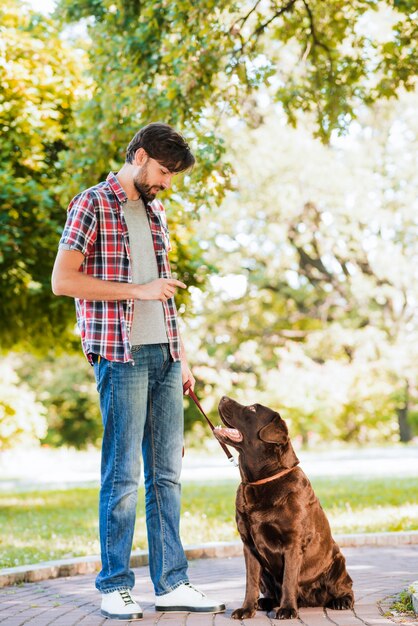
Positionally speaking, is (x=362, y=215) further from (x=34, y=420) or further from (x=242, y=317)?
(x=34, y=420)

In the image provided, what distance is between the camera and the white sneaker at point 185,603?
4.80 metres

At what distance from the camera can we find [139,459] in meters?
4.73

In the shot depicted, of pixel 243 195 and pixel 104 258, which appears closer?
pixel 104 258

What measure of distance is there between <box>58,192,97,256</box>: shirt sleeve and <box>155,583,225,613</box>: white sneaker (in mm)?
1819

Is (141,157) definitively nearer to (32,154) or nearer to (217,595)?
(217,595)

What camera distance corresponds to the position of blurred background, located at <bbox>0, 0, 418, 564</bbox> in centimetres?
962

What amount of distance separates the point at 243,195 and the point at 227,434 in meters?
23.7

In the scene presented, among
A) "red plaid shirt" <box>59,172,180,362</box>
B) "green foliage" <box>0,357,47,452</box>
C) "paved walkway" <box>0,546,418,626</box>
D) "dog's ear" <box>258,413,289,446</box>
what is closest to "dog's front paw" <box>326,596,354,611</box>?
"paved walkway" <box>0,546,418,626</box>

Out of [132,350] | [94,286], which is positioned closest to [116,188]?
[94,286]

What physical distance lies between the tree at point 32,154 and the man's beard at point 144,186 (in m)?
6.84

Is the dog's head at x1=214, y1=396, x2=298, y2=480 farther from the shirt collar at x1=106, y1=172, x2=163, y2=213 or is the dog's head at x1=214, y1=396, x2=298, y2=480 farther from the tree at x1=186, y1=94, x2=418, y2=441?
the tree at x1=186, y1=94, x2=418, y2=441

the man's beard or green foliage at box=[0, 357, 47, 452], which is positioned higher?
green foliage at box=[0, 357, 47, 452]

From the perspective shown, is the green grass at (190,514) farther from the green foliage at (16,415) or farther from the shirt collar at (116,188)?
the green foliage at (16,415)

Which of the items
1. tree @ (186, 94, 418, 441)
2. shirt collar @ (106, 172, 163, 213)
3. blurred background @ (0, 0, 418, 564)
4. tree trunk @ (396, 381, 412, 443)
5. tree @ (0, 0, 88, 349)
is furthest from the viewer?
tree trunk @ (396, 381, 412, 443)
